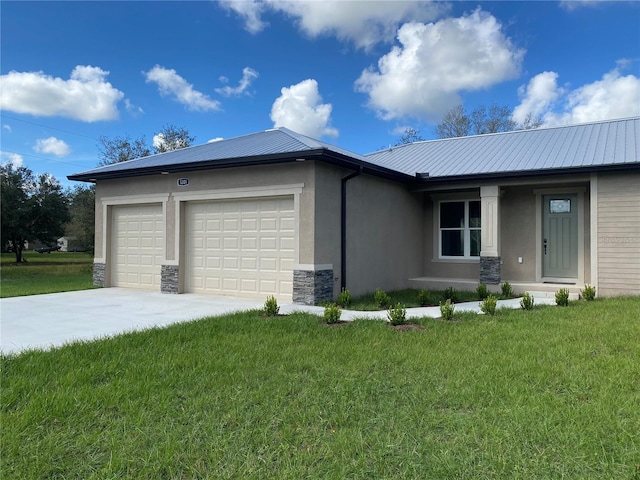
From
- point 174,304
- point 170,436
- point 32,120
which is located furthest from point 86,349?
point 32,120

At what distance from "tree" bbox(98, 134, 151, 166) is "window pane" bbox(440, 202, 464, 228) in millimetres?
20933

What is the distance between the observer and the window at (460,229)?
12859 mm

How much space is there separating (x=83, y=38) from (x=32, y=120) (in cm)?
980

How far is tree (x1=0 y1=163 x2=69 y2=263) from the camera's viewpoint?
3011 centimetres

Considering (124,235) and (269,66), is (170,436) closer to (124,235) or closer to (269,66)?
(124,235)

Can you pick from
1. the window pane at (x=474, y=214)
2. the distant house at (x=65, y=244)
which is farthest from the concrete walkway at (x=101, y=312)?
the distant house at (x=65, y=244)

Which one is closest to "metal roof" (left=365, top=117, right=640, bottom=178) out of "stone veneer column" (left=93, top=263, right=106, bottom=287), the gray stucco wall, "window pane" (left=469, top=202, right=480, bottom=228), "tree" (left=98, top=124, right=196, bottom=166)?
"window pane" (left=469, top=202, right=480, bottom=228)

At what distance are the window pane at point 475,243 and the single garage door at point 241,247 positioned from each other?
5.95m

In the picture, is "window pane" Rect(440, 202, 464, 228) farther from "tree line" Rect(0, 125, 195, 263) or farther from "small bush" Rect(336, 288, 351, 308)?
"tree line" Rect(0, 125, 195, 263)

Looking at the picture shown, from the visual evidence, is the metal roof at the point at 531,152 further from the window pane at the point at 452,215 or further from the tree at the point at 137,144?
the tree at the point at 137,144

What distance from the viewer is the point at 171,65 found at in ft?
52.4

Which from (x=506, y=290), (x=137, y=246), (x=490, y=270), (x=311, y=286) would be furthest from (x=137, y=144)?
(x=506, y=290)

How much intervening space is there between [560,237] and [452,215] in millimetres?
3000

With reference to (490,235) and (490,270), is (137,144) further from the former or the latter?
(490,270)
